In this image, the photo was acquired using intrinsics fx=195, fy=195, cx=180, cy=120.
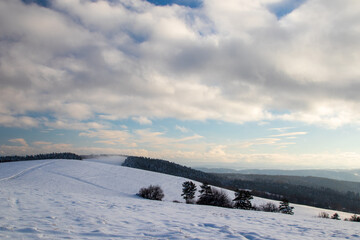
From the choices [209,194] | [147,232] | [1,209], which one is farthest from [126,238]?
[209,194]

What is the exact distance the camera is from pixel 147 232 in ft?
31.7

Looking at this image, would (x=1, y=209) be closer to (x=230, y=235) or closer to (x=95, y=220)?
(x=95, y=220)

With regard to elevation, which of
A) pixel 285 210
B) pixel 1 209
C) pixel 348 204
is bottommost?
pixel 348 204

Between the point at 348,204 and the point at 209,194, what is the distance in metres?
165

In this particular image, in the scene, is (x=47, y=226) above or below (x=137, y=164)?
above

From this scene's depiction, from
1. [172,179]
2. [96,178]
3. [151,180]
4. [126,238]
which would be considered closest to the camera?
[126,238]

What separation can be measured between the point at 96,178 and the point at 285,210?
2366 inches

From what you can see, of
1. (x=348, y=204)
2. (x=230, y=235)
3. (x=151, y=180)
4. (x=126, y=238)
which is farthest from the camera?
(x=348, y=204)

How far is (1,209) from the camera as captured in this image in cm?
1183

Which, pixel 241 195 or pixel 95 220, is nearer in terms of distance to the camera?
pixel 95 220

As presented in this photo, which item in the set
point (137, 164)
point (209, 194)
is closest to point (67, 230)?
point (209, 194)

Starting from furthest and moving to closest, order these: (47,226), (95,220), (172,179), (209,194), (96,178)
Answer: (172,179), (96,178), (209,194), (95,220), (47,226)

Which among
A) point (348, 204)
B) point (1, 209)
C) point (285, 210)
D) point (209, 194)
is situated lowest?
point (348, 204)

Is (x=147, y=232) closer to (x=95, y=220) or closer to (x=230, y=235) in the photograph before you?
(x=95, y=220)
